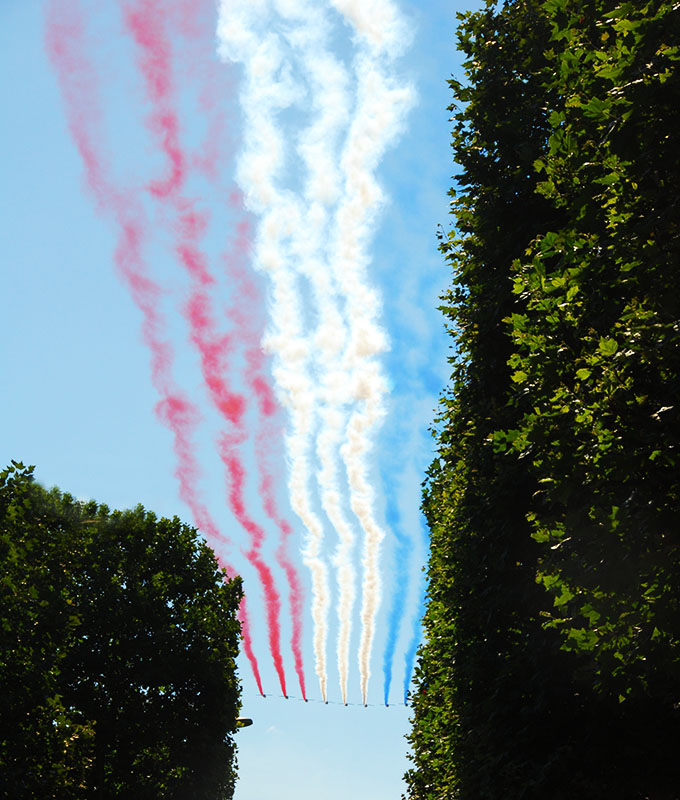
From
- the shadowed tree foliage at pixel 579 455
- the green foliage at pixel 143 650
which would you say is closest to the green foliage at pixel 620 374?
the shadowed tree foliage at pixel 579 455

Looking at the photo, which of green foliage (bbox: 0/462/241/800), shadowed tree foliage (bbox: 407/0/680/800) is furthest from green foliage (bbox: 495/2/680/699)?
green foliage (bbox: 0/462/241/800)

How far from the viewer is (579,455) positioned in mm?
8891

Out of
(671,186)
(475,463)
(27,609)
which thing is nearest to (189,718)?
(27,609)

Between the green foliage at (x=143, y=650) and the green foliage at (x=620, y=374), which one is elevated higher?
the green foliage at (x=143, y=650)

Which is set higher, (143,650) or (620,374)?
(143,650)

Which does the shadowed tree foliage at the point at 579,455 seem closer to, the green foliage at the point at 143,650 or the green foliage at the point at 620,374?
the green foliage at the point at 620,374

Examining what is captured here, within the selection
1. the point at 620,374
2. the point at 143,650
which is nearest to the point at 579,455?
the point at 620,374

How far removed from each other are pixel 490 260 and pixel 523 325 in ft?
23.1

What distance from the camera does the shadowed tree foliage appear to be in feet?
26.6

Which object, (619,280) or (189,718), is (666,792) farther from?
(189,718)

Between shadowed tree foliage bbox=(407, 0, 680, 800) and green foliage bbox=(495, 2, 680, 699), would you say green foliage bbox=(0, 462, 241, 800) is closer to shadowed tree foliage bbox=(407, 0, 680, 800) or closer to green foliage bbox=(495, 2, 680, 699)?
shadowed tree foliage bbox=(407, 0, 680, 800)

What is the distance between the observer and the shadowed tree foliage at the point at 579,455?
8.10 m

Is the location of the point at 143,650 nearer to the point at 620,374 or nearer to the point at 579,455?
the point at 579,455

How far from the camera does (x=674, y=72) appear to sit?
319 inches
